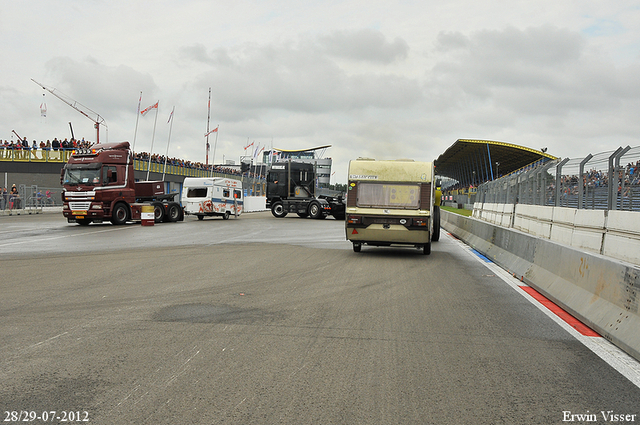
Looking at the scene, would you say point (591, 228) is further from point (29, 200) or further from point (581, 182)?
point (29, 200)

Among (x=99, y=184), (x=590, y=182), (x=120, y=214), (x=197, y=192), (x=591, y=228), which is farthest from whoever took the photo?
(x=197, y=192)

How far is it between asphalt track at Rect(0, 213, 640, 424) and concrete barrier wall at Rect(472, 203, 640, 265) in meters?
1.73

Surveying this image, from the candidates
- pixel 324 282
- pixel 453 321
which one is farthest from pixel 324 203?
pixel 453 321

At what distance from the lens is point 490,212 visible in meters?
27.0

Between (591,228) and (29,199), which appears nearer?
(591,228)

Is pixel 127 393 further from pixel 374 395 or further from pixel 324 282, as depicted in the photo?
pixel 324 282

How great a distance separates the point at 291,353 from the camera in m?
5.38

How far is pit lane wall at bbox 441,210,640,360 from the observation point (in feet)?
19.3

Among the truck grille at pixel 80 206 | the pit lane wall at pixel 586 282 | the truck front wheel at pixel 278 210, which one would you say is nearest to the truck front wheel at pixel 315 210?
the truck front wheel at pixel 278 210

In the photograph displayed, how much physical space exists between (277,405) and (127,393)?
113 cm

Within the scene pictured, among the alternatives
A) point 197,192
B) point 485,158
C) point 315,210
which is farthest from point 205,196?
point 485,158

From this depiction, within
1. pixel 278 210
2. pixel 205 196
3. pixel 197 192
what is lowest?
pixel 278 210

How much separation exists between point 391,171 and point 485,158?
7967 centimetres

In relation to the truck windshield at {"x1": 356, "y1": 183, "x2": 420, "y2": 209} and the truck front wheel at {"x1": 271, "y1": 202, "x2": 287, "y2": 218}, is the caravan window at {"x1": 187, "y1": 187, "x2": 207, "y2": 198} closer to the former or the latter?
the truck front wheel at {"x1": 271, "y1": 202, "x2": 287, "y2": 218}
